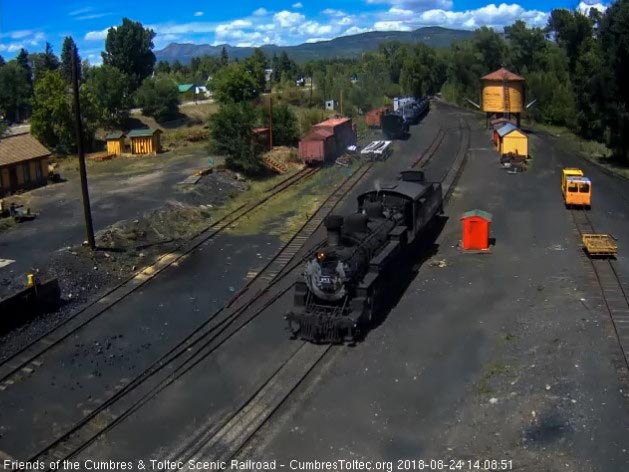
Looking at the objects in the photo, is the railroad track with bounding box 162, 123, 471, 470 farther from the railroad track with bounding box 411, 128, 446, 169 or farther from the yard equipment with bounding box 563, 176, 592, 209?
the railroad track with bounding box 411, 128, 446, 169

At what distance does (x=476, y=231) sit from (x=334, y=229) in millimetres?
8050

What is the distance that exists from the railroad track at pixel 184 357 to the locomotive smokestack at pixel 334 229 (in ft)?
10.1

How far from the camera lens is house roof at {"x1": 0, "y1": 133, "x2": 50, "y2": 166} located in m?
35.7

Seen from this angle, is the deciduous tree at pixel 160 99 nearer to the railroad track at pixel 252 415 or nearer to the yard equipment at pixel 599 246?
the yard equipment at pixel 599 246

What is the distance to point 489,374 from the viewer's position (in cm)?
1434

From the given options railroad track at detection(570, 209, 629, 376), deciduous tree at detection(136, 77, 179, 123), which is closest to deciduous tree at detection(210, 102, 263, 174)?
railroad track at detection(570, 209, 629, 376)

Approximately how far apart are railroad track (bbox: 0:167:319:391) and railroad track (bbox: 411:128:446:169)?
14166 mm

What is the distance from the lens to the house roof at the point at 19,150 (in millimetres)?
35688

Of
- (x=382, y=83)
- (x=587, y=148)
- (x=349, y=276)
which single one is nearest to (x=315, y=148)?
(x=587, y=148)

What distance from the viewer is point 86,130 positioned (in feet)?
174

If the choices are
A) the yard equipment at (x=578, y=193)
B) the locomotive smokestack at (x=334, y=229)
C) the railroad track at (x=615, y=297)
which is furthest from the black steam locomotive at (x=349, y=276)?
the yard equipment at (x=578, y=193)

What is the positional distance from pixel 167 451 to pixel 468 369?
6.93m

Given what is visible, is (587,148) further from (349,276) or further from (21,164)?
(21,164)

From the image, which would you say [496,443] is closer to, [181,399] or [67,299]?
[181,399]
